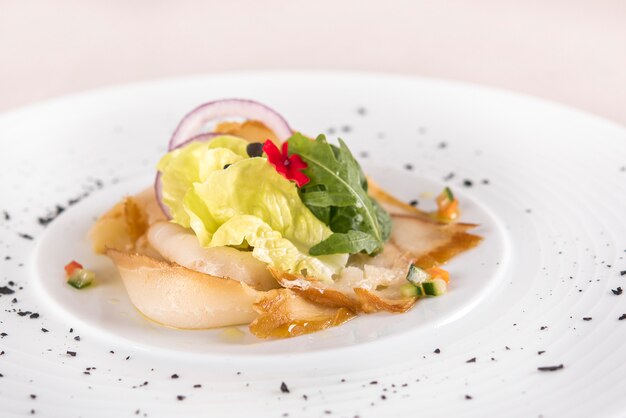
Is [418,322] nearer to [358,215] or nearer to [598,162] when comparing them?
[358,215]

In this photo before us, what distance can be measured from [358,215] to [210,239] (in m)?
0.91

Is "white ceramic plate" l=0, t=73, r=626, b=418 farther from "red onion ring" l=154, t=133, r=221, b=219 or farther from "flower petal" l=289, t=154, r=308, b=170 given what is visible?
"flower petal" l=289, t=154, r=308, b=170

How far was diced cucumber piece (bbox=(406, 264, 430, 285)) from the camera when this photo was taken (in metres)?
4.86

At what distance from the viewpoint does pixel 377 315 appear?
4.71 m

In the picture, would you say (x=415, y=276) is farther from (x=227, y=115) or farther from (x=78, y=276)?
(x=78, y=276)

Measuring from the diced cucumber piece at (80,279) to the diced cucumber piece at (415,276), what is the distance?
1.97 m

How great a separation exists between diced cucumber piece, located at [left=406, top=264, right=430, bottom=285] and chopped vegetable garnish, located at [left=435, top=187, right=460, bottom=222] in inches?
40.7

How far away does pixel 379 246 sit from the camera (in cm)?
527

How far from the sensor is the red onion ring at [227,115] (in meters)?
5.67

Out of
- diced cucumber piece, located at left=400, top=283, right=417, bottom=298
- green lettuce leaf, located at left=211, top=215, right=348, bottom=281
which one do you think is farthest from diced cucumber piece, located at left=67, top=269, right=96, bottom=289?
diced cucumber piece, located at left=400, top=283, right=417, bottom=298

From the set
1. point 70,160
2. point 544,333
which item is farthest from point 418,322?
point 70,160

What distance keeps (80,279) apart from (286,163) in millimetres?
1459

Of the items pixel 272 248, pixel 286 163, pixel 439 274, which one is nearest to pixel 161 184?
pixel 286 163

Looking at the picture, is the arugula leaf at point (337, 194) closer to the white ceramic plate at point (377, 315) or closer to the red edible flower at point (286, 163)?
the red edible flower at point (286, 163)
